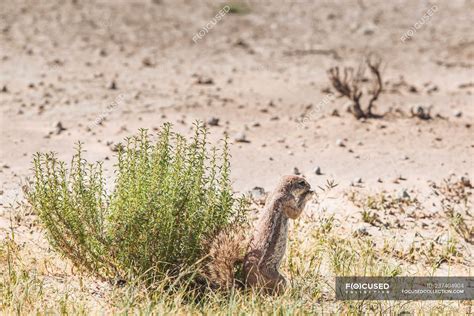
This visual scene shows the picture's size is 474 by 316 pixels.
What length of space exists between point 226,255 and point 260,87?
23.2ft

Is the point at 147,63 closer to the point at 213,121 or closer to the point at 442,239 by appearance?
the point at 213,121

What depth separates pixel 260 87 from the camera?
12.2 meters

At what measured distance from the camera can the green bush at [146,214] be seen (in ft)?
17.6

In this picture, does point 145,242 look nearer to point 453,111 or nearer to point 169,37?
point 453,111

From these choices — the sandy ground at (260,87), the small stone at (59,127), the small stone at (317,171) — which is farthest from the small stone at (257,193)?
the small stone at (59,127)

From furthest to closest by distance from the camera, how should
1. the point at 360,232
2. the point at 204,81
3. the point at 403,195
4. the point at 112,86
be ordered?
1. the point at 204,81
2. the point at 112,86
3. the point at 403,195
4. the point at 360,232

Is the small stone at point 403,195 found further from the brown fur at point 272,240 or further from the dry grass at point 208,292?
the brown fur at point 272,240

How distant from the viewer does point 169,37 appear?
15.0 meters

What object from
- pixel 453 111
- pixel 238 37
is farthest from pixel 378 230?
pixel 238 37

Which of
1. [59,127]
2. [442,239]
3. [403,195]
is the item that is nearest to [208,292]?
[442,239]

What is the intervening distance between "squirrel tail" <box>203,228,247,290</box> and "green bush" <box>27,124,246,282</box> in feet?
0.42

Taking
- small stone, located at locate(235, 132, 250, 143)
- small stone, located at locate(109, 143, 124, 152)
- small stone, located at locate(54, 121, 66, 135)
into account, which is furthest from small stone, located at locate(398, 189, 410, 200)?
small stone, located at locate(54, 121, 66, 135)

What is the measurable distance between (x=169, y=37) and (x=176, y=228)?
9.89 metres

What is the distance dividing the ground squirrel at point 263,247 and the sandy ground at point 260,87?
62.1 inches
